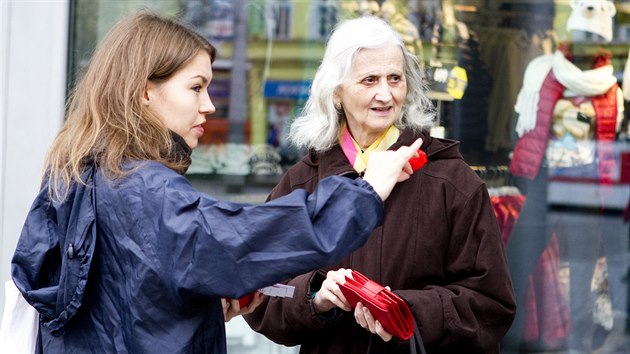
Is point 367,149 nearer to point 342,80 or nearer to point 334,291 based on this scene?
point 342,80

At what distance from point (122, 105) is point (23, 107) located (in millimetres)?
2545

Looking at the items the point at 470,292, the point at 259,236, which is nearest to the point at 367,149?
the point at 470,292

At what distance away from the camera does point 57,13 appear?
4805 millimetres

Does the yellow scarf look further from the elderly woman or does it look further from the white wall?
the white wall

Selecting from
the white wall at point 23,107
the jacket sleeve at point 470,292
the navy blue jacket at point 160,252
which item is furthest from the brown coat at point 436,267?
the white wall at point 23,107

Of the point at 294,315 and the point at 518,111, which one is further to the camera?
the point at 518,111

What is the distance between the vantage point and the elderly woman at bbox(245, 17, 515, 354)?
2723 mm

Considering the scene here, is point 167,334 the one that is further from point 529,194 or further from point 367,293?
point 529,194

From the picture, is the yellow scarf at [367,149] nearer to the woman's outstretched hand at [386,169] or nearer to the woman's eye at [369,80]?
the woman's eye at [369,80]

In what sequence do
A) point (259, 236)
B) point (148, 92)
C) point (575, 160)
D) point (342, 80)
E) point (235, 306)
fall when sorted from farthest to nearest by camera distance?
point (575, 160) → point (342, 80) → point (235, 306) → point (148, 92) → point (259, 236)

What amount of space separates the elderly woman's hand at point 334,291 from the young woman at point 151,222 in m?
0.31

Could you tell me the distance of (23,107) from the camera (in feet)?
15.6

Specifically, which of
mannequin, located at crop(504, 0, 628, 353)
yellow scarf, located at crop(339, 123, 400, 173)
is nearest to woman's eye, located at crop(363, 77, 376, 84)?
yellow scarf, located at crop(339, 123, 400, 173)

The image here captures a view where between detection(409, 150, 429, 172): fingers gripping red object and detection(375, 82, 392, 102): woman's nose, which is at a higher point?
detection(375, 82, 392, 102): woman's nose
